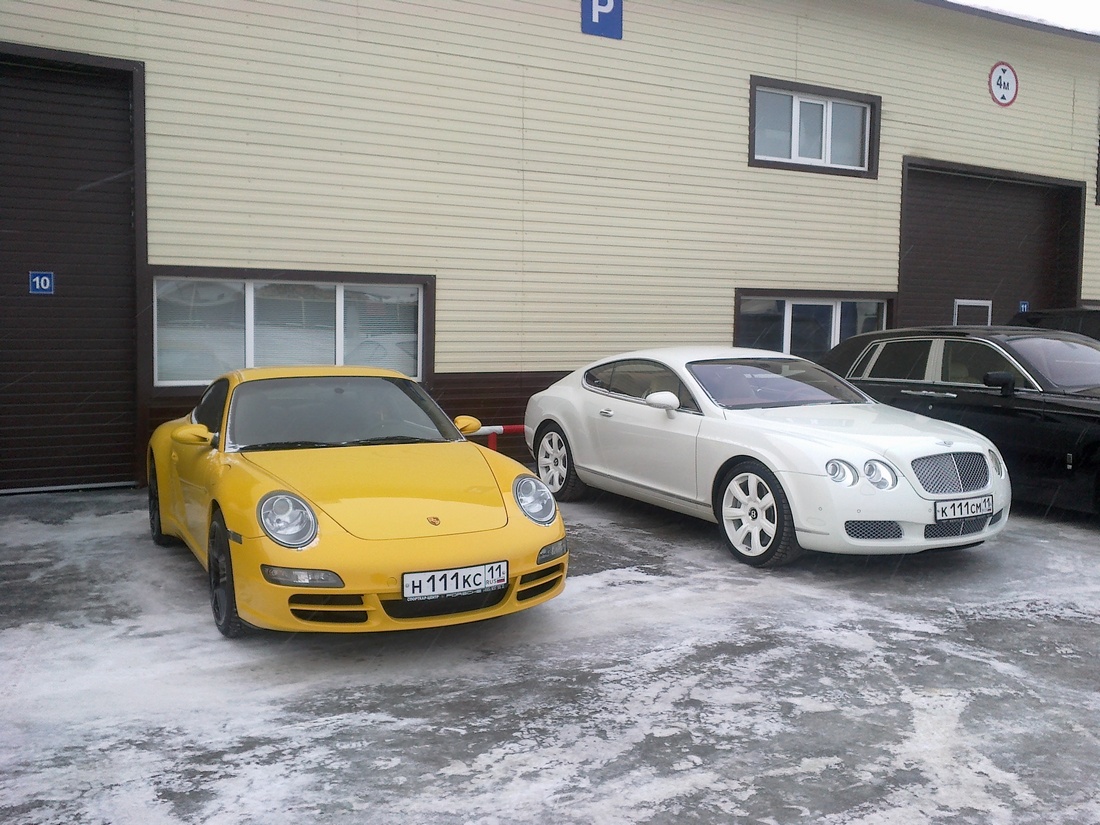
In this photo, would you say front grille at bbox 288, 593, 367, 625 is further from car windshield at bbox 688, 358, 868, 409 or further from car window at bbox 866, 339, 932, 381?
car window at bbox 866, 339, 932, 381

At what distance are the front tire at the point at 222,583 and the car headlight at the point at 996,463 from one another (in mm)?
4707

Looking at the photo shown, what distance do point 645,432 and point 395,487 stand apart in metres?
2.92

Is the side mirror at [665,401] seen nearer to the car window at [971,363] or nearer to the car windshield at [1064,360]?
the car window at [971,363]

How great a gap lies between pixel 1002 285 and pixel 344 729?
45.8ft

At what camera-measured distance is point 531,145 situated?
35.7 feet

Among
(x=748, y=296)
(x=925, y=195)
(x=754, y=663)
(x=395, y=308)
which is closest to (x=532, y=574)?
(x=754, y=663)

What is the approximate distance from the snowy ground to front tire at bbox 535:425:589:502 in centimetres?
219

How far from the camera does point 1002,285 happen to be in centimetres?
1521

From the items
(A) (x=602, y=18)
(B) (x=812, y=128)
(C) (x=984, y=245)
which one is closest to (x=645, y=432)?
(A) (x=602, y=18)

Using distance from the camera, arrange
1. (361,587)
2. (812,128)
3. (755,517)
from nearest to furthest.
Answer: (361,587) < (755,517) < (812,128)

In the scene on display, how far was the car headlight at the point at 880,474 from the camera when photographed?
605 cm

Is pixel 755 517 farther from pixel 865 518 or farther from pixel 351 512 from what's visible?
pixel 351 512

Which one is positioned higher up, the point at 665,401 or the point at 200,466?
the point at 665,401

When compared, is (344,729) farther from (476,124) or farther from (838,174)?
(838,174)
